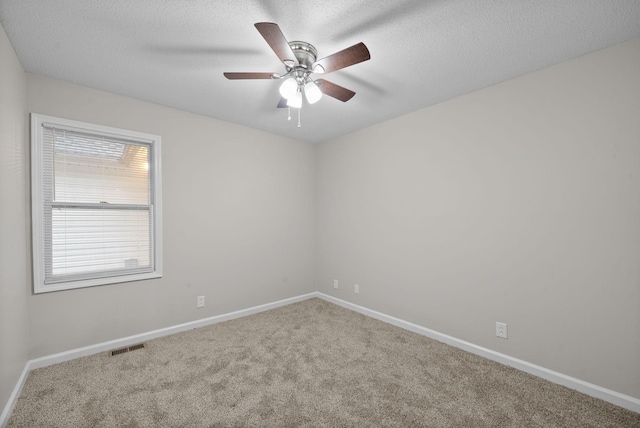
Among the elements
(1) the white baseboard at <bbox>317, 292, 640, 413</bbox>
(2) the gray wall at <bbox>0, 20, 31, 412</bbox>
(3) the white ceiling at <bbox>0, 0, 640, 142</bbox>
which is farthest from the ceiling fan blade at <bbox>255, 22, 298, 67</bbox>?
(1) the white baseboard at <bbox>317, 292, 640, 413</bbox>

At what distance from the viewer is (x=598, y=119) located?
1.94 meters

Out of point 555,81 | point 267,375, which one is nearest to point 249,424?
point 267,375

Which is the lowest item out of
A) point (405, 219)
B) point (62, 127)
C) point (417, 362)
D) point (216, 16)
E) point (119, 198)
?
point (417, 362)

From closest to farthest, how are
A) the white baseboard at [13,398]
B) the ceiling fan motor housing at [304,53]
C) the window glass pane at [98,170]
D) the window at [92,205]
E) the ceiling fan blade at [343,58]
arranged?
the ceiling fan blade at [343,58] < the white baseboard at [13,398] < the ceiling fan motor housing at [304,53] < the window at [92,205] < the window glass pane at [98,170]

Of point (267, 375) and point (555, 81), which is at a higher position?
point (555, 81)

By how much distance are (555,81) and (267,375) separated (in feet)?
10.6

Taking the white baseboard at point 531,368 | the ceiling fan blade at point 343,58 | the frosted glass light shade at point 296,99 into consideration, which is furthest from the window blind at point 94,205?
the white baseboard at point 531,368

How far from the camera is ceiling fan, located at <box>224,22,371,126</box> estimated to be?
157cm

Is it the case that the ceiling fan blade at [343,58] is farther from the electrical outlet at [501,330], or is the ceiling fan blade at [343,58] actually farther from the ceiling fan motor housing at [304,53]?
the electrical outlet at [501,330]

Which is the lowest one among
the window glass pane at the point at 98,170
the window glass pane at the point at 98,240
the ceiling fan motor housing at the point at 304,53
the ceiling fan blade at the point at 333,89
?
the window glass pane at the point at 98,240

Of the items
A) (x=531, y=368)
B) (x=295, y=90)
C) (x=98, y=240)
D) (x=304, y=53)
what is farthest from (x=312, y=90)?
(x=531, y=368)

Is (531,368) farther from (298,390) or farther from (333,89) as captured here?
(333,89)

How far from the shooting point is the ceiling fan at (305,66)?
5.15 ft

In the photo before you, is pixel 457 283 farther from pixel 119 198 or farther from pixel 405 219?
pixel 119 198
